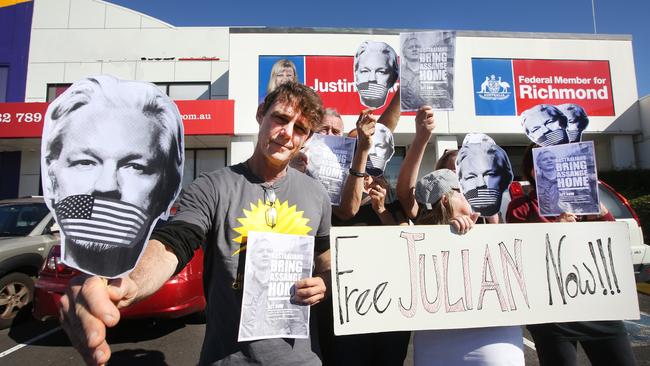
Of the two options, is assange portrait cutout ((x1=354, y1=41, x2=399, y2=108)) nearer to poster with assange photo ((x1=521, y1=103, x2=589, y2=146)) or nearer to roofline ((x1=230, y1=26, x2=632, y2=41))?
poster with assange photo ((x1=521, y1=103, x2=589, y2=146))

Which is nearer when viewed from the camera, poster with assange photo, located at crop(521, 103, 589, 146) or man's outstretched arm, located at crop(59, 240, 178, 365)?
man's outstretched arm, located at crop(59, 240, 178, 365)

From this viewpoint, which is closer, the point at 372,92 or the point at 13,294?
the point at 372,92

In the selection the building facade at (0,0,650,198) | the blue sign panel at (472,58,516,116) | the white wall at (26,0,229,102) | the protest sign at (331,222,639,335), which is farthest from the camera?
the white wall at (26,0,229,102)

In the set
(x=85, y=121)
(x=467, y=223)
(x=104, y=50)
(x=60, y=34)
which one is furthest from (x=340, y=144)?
(x=60, y=34)

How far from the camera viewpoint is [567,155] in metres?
2.15

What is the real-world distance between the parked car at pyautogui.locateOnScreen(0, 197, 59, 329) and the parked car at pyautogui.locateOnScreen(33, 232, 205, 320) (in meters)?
1.08

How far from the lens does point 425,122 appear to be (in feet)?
6.56

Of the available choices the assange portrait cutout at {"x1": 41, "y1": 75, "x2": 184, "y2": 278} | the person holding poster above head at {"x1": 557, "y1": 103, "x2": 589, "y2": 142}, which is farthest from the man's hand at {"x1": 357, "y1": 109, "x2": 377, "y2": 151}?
the person holding poster above head at {"x1": 557, "y1": 103, "x2": 589, "y2": 142}

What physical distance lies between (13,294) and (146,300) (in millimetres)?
2584

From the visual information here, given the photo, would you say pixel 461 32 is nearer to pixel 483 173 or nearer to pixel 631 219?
pixel 631 219

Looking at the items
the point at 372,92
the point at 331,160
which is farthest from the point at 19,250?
the point at 372,92

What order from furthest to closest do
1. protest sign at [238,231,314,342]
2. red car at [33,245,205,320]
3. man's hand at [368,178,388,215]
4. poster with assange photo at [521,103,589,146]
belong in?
red car at [33,245,205,320], poster with assange photo at [521,103,589,146], man's hand at [368,178,388,215], protest sign at [238,231,314,342]

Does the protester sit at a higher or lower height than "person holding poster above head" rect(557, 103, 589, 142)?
lower

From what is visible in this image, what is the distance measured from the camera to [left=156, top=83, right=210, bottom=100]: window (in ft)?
48.9
